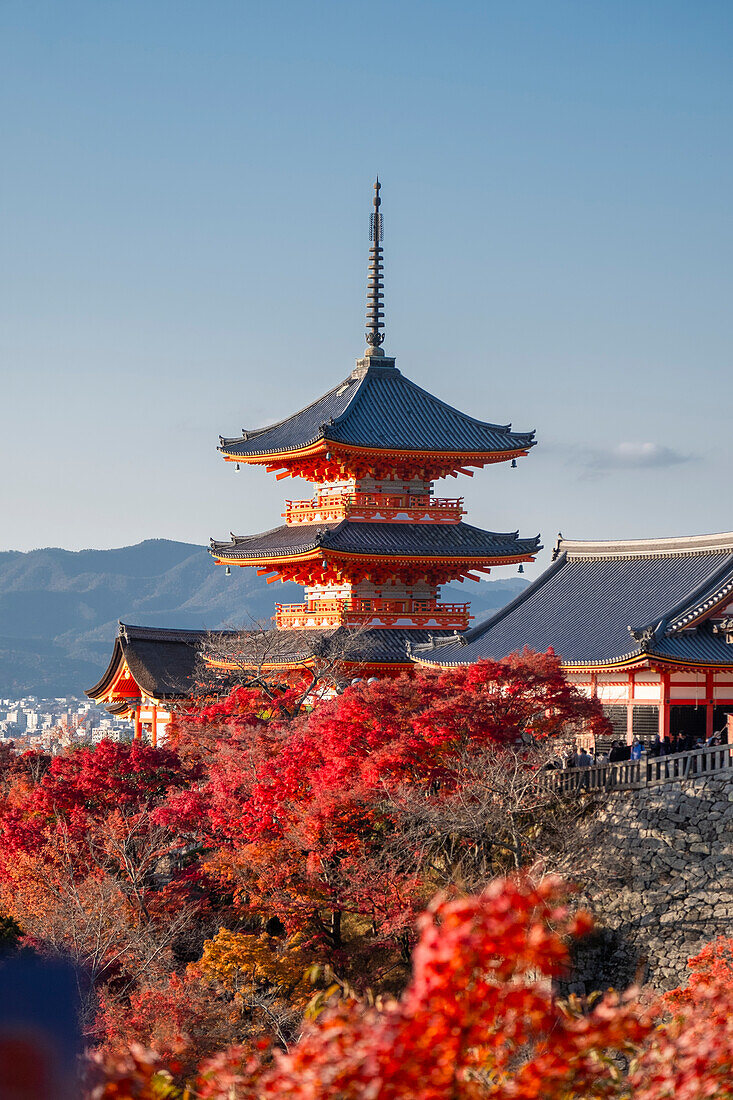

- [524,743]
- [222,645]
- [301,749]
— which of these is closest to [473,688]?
[524,743]

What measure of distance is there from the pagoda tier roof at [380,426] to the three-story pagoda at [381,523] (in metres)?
0.05

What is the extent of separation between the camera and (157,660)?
139ft

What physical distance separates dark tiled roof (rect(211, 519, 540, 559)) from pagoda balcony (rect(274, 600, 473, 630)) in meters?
1.67

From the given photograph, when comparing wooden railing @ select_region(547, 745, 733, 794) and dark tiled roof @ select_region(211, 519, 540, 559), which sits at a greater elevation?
dark tiled roof @ select_region(211, 519, 540, 559)

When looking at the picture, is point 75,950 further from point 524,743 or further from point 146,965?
point 524,743

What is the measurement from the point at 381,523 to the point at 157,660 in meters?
10.5

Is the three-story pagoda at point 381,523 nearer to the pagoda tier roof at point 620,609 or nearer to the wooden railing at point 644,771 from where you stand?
the pagoda tier roof at point 620,609

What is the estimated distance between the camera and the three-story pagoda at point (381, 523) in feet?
116

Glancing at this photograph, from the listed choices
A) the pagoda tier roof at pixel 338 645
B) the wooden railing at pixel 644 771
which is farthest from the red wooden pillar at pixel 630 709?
the pagoda tier roof at pixel 338 645

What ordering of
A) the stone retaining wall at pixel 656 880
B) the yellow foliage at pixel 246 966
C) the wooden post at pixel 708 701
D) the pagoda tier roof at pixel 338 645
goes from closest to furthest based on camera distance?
the stone retaining wall at pixel 656 880 → the yellow foliage at pixel 246 966 → the wooden post at pixel 708 701 → the pagoda tier roof at pixel 338 645

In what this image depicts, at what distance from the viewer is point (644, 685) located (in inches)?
1071

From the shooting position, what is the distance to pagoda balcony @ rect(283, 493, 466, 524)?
36.4 m

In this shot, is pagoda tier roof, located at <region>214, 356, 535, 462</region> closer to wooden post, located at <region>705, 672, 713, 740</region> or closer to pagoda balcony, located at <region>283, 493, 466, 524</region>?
pagoda balcony, located at <region>283, 493, 466, 524</region>

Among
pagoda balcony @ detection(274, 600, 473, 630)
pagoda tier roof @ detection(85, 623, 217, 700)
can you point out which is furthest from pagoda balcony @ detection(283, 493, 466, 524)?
pagoda tier roof @ detection(85, 623, 217, 700)
